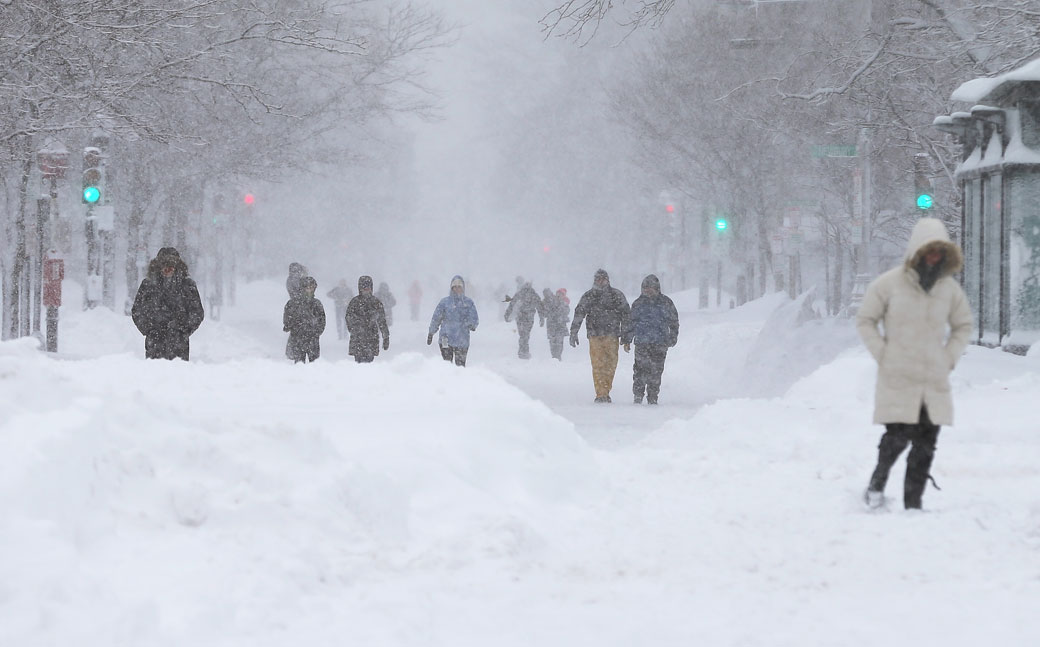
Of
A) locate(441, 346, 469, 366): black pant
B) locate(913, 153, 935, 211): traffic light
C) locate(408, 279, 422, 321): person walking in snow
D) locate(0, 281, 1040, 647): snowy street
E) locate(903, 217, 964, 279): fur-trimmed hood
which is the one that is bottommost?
locate(0, 281, 1040, 647): snowy street

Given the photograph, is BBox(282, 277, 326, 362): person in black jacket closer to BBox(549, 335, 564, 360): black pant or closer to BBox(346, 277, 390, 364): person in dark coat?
BBox(346, 277, 390, 364): person in dark coat

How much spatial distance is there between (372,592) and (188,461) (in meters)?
1.33

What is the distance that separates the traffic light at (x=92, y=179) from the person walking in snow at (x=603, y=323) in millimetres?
7882

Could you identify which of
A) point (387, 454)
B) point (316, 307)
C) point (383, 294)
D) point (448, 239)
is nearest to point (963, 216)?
point (316, 307)

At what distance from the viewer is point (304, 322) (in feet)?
48.9

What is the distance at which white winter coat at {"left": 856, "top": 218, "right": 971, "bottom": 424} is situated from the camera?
739 cm

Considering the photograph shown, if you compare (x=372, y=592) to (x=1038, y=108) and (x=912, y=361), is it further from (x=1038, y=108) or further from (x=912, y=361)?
(x=1038, y=108)

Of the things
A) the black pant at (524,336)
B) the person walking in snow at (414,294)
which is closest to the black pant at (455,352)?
the black pant at (524,336)

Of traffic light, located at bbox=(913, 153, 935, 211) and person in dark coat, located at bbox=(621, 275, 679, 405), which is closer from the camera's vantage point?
person in dark coat, located at bbox=(621, 275, 679, 405)

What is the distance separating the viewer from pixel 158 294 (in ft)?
39.0

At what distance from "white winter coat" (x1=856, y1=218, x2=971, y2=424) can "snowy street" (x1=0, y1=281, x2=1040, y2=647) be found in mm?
616

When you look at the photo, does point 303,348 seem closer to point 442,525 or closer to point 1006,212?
point 1006,212

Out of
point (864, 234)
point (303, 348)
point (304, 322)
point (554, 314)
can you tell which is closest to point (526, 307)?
point (554, 314)

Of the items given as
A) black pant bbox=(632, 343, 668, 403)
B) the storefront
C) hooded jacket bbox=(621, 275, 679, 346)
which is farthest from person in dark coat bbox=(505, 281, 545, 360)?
the storefront
